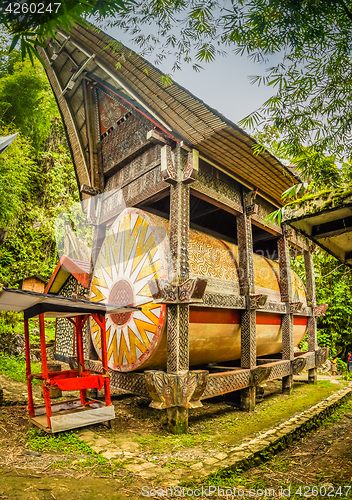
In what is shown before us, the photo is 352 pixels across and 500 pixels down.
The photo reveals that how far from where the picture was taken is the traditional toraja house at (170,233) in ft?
16.3

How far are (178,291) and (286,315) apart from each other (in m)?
4.24

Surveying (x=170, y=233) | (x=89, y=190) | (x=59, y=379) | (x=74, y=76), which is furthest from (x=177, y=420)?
(x=74, y=76)

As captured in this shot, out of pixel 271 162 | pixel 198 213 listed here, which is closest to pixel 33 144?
pixel 198 213

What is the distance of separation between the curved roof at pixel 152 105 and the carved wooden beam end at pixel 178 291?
2.31 metres

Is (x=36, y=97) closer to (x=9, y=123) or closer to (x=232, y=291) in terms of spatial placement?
(x=9, y=123)

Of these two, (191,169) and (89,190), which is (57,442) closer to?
(191,169)

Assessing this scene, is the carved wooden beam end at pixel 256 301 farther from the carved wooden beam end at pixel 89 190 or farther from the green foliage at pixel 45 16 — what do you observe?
the green foliage at pixel 45 16

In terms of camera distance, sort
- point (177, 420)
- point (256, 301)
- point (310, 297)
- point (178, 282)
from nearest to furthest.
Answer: point (177, 420) < point (178, 282) < point (256, 301) < point (310, 297)

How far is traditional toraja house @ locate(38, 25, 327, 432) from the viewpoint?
497cm

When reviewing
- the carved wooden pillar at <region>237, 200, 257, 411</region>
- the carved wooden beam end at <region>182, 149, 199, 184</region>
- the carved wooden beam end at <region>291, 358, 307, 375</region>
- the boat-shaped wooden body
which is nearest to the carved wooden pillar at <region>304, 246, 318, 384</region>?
the carved wooden beam end at <region>291, 358, 307, 375</region>

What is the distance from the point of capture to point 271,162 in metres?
6.09

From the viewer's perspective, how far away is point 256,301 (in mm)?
6246

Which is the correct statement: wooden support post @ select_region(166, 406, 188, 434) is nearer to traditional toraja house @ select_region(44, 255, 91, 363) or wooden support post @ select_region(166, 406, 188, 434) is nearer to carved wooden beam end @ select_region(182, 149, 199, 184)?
carved wooden beam end @ select_region(182, 149, 199, 184)

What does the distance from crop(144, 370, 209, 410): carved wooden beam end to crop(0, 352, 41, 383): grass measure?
539 cm
